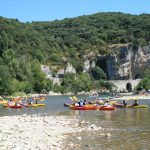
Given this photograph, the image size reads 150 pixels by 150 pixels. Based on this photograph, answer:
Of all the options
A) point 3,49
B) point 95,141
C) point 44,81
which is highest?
point 3,49

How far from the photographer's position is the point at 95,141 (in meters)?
27.7

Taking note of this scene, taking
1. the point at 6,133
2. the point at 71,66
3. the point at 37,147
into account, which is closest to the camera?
the point at 37,147

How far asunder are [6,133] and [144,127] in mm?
11864

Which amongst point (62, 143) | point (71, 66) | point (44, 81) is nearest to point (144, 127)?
point (62, 143)

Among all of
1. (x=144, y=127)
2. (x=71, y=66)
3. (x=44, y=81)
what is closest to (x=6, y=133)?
(x=144, y=127)

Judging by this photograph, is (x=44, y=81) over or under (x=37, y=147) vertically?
over

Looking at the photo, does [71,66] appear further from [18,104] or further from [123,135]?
[123,135]

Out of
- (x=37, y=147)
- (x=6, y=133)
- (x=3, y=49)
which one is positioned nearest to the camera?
(x=37, y=147)

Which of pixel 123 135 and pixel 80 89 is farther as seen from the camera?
pixel 80 89

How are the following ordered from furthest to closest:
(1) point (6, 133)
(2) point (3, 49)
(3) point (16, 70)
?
(2) point (3, 49)
(3) point (16, 70)
(1) point (6, 133)

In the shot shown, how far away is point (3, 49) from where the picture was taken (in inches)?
5861

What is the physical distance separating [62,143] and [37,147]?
2.85m

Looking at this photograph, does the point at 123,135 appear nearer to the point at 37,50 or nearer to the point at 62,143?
the point at 62,143

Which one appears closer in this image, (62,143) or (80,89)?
(62,143)
